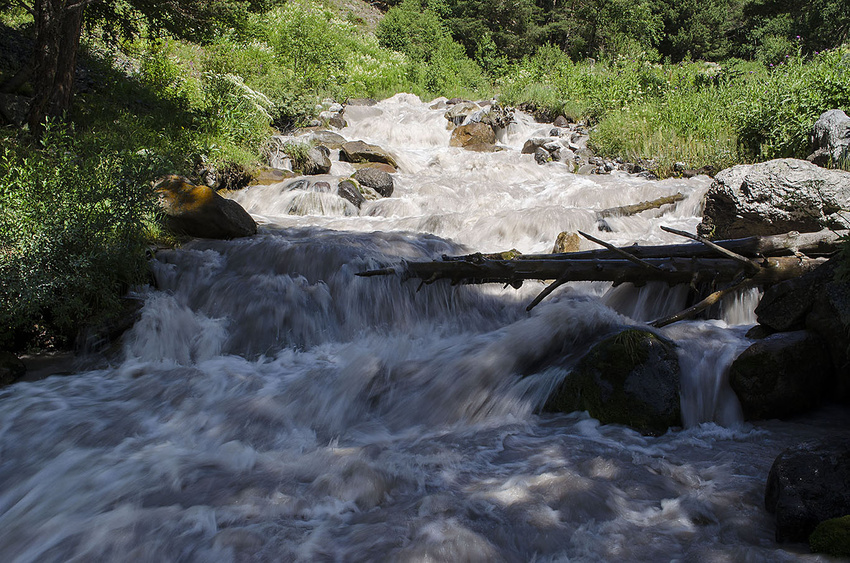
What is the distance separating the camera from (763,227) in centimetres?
653

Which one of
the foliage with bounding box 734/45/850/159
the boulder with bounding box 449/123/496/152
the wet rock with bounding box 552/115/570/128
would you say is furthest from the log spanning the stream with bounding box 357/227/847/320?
the wet rock with bounding box 552/115/570/128

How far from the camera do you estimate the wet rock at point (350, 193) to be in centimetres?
1028

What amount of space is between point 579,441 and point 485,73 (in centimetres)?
2770

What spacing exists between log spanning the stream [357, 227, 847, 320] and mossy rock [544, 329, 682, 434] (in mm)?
913

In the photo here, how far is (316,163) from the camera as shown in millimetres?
11898

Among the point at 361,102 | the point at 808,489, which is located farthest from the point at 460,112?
the point at 808,489

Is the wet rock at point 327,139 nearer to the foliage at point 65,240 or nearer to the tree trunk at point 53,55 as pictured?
the tree trunk at point 53,55

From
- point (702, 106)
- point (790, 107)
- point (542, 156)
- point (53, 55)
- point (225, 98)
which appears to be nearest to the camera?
point (53, 55)

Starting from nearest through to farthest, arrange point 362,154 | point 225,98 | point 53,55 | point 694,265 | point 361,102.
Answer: point 694,265 → point 53,55 → point 225,98 → point 362,154 → point 361,102

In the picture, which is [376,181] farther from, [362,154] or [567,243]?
[567,243]

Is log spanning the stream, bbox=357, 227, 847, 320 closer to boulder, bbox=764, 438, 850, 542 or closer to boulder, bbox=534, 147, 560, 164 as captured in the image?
boulder, bbox=764, 438, 850, 542

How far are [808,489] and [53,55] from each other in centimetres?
934

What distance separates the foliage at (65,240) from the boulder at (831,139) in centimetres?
896

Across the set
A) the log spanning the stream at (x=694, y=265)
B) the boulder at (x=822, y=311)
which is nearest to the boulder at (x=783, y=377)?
the boulder at (x=822, y=311)
